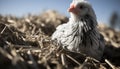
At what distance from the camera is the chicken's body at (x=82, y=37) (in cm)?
446

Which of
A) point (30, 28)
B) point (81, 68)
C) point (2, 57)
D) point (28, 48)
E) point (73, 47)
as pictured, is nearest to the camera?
point (2, 57)

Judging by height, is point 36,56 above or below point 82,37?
below

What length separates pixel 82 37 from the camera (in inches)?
177

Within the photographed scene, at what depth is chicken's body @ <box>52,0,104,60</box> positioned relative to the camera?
4.46 meters

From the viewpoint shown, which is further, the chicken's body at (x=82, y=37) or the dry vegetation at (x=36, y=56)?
the chicken's body at (x=82, y=37)

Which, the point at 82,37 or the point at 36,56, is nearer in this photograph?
the point at 36,56

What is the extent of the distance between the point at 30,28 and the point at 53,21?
1.89 metres

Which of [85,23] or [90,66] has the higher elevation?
[85,23]

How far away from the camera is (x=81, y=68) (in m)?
3.34

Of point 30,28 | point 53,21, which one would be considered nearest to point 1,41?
point 30,28

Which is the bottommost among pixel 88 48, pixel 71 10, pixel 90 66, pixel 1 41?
pixel 90 66

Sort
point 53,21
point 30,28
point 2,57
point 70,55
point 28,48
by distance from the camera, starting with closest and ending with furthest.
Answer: point 2,57, point 28,48, point 70,55, point 30,28, point 53,21

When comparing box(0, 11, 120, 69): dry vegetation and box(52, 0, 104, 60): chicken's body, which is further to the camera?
box(52, 0, 104, 60): chicken's body

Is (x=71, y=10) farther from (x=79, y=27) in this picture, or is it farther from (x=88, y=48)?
(x=88, y=48)
